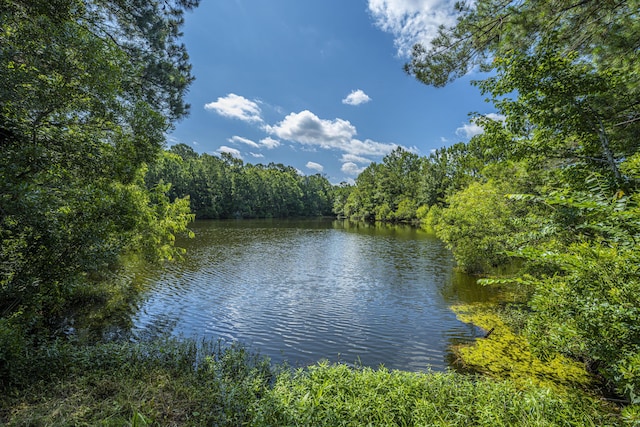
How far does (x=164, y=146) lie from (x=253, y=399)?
700 cm

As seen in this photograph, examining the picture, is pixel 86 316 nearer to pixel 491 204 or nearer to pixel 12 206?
pixel 12 206

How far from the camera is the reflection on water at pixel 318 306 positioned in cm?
914

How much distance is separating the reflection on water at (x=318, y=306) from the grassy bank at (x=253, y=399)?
2.43 m

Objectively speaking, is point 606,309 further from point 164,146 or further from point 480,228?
point 480,228

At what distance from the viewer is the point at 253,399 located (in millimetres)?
5504

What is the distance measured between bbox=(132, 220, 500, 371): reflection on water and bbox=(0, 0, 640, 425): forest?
206 centimetres

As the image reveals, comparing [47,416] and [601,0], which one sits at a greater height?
[601,0]

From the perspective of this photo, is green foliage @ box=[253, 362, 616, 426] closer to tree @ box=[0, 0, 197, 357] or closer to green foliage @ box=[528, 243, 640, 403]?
green foliage @ box=[528, 243, 640, 403]

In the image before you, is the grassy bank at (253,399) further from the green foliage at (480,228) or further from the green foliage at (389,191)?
the green foliage at (389,191)

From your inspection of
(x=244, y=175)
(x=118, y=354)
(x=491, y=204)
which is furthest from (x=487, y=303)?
(x=244, y=175)

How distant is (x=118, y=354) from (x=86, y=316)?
16.3ft

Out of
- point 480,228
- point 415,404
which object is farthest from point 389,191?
point 415,404

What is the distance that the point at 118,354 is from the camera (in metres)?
6.55

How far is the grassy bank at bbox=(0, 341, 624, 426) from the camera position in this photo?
4539 millimetres
